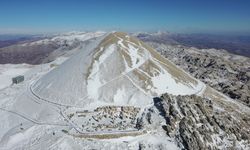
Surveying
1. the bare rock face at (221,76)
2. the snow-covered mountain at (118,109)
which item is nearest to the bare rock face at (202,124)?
the snow-covered mountain at (118,109)

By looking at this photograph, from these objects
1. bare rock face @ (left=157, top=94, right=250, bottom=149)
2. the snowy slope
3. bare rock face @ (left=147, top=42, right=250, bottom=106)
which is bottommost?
bare rock face @ (left=147, top=42, right=250, bottom=106)

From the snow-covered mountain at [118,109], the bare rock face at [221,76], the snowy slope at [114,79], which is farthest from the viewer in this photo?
the bare rock face at [221,76]

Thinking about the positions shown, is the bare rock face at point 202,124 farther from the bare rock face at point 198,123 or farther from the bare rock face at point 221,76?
the bare rock face at point 221,76

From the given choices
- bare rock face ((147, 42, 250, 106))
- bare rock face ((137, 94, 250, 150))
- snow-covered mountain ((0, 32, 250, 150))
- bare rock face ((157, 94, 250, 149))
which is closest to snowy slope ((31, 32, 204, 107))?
snow-covered mountain ((0, 32, 250, 150))

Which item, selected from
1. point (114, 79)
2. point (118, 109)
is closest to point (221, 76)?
point (114, 79)

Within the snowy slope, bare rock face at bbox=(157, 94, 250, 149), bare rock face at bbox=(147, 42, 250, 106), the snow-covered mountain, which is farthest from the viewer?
bare rock face at bbox=(147, 42, 250, 106)

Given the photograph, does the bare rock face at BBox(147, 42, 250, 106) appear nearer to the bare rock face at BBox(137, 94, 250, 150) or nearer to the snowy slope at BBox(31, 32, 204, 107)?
the snowy slope at BBox(31, 32, 204, 107)

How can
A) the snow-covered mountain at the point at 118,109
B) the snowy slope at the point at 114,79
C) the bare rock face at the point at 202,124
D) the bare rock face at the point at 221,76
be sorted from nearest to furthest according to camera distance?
the bare rock face at the point at 202,124 → the snow-covered mountain at the point at 118,109 → the snowy slope at the point at 114,79 → the bare rock face at the point at 221,76

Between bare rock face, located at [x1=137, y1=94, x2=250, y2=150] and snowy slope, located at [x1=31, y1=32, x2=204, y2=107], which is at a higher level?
snowy slope, located at [x1=31, y1=32, x2=204, y2=107]
